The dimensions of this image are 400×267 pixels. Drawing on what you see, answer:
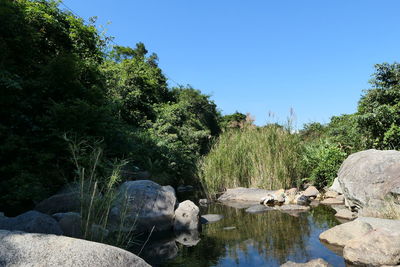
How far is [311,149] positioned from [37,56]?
8.19 metres

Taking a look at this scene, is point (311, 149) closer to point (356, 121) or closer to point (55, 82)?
point (356, 121)

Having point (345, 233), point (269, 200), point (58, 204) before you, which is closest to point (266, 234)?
point (345, 233)

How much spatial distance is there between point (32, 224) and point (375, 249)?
4323mm

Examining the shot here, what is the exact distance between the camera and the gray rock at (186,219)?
6.27 m

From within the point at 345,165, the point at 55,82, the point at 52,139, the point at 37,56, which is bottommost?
the point at 345,165

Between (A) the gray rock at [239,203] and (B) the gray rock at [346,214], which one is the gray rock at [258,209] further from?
(B) the gray rock at [346,214]

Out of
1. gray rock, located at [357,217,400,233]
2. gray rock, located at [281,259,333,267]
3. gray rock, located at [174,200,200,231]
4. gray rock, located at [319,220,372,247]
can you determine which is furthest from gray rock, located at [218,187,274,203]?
gray rock, located at [281,259,333,267]

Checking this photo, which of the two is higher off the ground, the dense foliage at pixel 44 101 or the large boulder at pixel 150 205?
the dense foliage at pixel 44 101

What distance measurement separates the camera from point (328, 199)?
28.9 feet

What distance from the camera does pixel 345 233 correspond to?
5.05 metres

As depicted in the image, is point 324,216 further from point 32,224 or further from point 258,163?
point 32,224

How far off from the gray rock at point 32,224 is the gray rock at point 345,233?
4.03 meters

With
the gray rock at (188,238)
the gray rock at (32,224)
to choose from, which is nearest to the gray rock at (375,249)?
the gray rock at (188,238)

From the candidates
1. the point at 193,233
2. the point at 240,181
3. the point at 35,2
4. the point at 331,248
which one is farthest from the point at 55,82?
the point at 240,181
